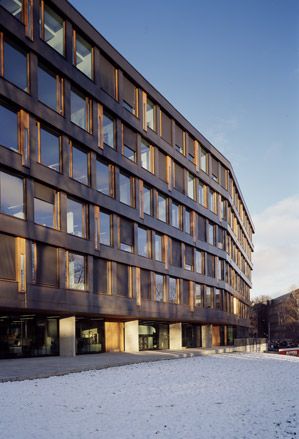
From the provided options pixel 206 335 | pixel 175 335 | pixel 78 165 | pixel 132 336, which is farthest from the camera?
pixel 206 335

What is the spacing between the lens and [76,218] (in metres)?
27.2

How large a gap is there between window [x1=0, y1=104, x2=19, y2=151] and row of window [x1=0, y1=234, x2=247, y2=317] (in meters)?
4.20

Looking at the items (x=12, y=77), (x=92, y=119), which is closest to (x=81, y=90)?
(x=92, y=119)

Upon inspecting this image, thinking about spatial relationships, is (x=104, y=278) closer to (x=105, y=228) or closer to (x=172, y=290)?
(x=105, y=228)

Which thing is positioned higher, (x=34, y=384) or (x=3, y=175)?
(x=3, y=175)

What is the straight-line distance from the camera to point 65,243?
83.8 ft

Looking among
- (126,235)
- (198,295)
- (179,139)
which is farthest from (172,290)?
(179,139)

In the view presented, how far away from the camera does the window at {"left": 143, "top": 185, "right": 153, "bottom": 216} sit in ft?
113

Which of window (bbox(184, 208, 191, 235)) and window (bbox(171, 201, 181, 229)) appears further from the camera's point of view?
window (bbox(184, 208, 191, 235))

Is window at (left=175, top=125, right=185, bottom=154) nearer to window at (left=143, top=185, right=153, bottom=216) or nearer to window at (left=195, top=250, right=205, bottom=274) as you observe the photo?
window at (left=143, top=185, right=153, bottom=216)

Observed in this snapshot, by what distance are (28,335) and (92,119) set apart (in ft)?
40.3

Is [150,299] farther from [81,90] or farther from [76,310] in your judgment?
[81,90]

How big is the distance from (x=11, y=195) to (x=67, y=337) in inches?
333

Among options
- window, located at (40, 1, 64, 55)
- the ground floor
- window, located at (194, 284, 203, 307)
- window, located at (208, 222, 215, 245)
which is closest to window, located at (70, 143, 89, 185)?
window, located at (40, 1, 64, 55)
